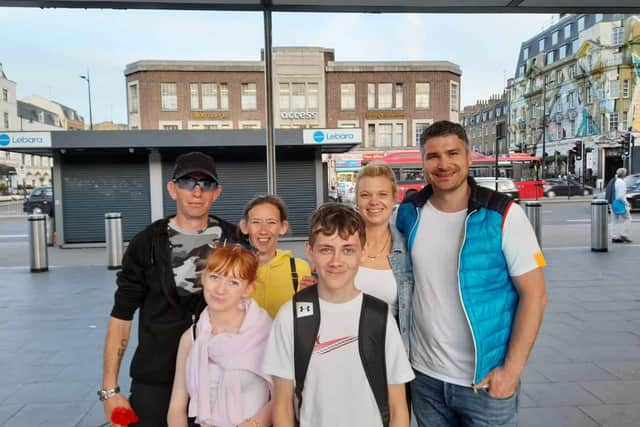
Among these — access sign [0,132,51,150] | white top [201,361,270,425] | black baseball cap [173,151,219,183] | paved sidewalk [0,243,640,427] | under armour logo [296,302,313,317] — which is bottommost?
paved sidewalk [0,243,640,427]

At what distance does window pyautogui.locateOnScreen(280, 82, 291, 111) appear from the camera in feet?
136

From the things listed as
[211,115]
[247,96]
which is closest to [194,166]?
[211,115]

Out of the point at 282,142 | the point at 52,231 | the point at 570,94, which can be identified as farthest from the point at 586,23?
the point at 52,231

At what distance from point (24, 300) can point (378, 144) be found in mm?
38378

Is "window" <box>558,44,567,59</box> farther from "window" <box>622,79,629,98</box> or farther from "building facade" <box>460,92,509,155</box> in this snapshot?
"building facade" <box>460,92,509,155</box>

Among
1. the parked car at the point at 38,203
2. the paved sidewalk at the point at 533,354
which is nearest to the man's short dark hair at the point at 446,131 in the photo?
the paved sidewalk at the point at 533,354

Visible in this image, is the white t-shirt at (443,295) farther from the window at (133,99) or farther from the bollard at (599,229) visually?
the window at (133,99)

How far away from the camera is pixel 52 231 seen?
592 inches

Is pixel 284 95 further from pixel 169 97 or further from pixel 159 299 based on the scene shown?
pixel 159 299

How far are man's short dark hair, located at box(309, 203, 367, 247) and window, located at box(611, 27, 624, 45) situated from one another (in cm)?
6261

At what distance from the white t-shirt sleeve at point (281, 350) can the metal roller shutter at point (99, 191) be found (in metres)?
14.3

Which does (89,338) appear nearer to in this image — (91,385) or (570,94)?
(91,385)

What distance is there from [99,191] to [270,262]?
1439 centimetres

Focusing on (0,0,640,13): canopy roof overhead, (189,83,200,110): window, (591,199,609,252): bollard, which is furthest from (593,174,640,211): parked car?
(189,83,200,110): window
